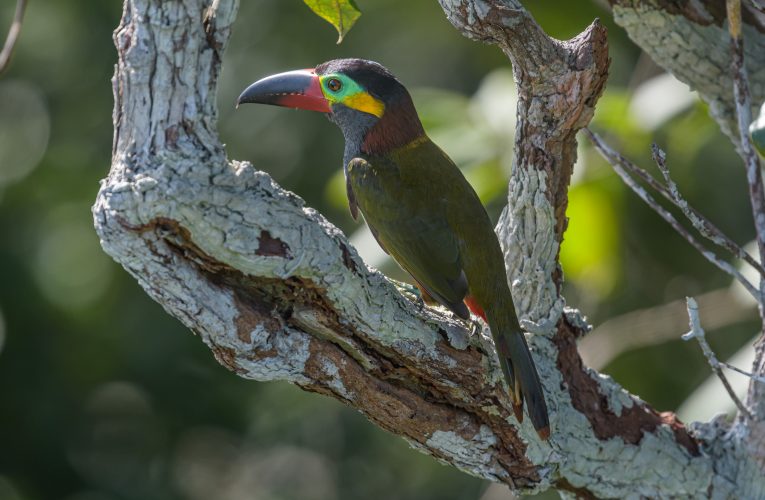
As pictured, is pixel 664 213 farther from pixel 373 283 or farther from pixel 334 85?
pixel 334 85

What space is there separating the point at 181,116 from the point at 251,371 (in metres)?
0.63

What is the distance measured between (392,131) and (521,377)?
1.19 m

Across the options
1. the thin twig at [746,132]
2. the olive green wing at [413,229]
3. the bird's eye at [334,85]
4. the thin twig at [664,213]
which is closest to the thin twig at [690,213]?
the thin twig at [664,213]

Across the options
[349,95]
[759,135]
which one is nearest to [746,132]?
[759,135]

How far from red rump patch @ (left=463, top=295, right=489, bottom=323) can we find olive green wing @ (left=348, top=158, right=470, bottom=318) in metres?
0.03

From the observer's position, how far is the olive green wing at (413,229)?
3404mm

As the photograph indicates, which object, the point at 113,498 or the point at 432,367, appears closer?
the point at 432,367

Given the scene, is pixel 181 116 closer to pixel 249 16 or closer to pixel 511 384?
pixel 511 384

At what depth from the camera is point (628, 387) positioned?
594 centimetres

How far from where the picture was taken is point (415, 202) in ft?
11.8

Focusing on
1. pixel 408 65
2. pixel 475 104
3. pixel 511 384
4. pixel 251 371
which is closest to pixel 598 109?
pixel 475 104

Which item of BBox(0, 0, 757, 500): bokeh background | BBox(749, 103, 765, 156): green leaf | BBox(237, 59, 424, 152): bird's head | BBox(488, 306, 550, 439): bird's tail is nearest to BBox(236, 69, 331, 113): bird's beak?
BBox(237, 59, 424, 152): bird's head

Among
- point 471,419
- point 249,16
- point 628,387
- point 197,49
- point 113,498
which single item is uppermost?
point 249,16

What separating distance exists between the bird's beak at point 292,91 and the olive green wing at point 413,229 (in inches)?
10.9
